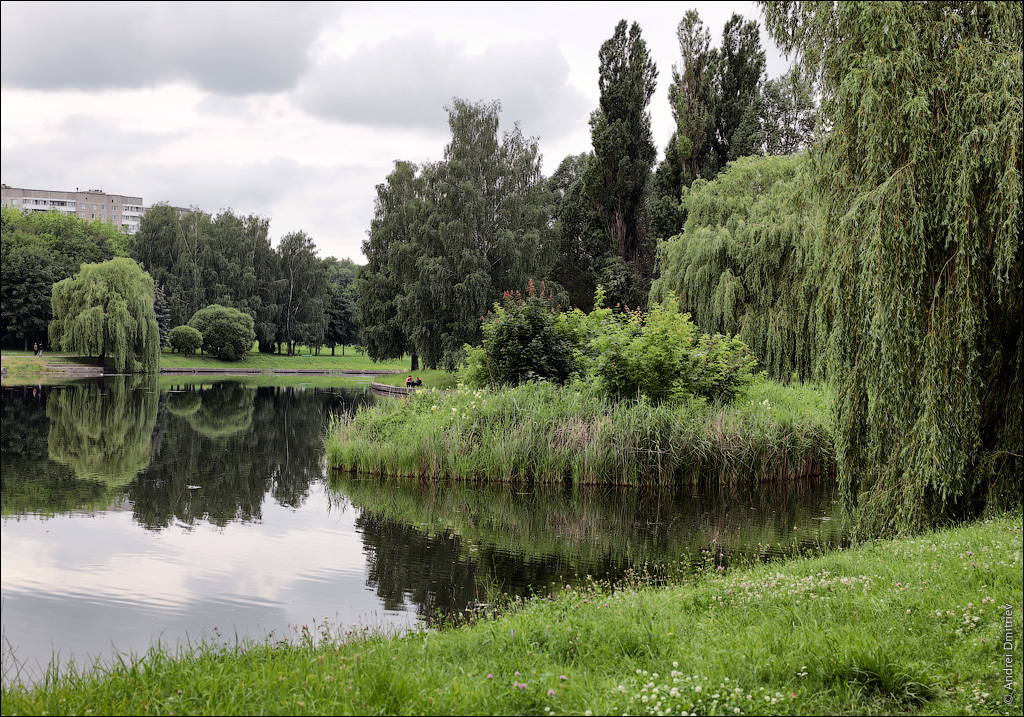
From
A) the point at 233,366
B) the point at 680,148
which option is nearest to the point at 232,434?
the point at 680,148

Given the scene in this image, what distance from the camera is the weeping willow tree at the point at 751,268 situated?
21672 millimetres

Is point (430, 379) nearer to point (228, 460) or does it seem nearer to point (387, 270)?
point (387, 270)

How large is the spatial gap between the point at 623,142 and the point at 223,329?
37044 millimetres

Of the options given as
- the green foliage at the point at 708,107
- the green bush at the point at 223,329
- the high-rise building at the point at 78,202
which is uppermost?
the high-rise building at the point at 78,202

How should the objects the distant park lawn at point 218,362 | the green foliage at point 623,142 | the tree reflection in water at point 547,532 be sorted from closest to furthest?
the tree reflection in water at point 547,532 < the green foliage at point 623,142 < the distant park lawn at point 218,362

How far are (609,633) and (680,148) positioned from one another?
34.8m

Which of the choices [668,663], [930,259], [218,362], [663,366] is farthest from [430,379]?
[668,663]

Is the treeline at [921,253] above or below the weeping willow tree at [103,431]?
above

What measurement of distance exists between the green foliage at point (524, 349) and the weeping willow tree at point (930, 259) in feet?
29.6

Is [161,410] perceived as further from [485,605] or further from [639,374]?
[485,605]

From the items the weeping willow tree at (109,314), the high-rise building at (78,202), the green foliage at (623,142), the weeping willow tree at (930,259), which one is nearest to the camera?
the weeping willow tree at (930,259)

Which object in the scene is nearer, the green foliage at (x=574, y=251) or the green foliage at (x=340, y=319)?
the green foliage at (x=574, y=251)

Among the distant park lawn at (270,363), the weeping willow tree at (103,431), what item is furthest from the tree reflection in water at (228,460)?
the distant park lawn at (270,363)

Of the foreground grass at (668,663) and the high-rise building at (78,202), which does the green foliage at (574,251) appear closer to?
the foreground grass at (668,663)
